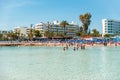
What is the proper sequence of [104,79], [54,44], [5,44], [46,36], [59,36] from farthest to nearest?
1. [46,36]
2. [59,36]
3. [5,44]
4. [54,44]
5. [104,79]

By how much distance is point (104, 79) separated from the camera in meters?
22.8

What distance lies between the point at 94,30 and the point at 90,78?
144129mm

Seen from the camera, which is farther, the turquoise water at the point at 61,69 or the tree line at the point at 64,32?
the tree line at the point at 64,32

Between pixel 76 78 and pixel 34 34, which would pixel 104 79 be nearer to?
pixel 76 78

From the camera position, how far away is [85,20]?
132m

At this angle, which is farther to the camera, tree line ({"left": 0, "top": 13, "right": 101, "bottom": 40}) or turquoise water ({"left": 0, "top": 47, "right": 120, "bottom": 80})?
tree line ({"left": 0, "top": 13, "right": 101, "bottom": 40})

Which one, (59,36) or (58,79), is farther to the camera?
(59,36)

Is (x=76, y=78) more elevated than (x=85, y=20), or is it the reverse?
(x=85, y=20)

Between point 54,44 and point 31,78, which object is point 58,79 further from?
point 54,44

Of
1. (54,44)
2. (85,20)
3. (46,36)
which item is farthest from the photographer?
(46,36)

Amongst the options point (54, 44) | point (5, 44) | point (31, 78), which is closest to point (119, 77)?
point (31, 78)

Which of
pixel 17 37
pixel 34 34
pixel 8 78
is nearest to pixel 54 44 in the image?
pixel 34 34

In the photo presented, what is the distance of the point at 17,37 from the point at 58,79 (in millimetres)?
151375

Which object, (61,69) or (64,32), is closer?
(61,69)
